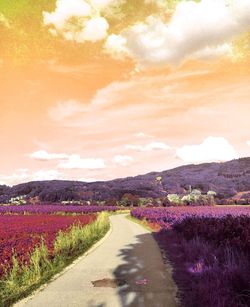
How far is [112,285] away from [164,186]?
119 m

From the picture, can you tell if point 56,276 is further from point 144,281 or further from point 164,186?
point 164,186

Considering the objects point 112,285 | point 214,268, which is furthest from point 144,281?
point 214,268

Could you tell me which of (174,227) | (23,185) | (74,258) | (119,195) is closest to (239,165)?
(119,195)

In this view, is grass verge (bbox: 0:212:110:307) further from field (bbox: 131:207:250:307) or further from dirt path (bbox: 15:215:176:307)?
field (bbox: 131:207:250:307)

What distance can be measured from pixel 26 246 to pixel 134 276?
3.45 m

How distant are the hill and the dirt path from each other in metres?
85.1

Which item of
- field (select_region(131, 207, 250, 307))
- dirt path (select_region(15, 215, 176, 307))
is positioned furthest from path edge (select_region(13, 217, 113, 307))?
field (select_region(131, 207, 250, 307))

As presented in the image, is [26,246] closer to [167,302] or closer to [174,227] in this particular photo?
[167,302]

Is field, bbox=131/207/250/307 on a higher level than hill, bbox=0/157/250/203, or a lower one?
lower

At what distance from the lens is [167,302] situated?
7.70 m

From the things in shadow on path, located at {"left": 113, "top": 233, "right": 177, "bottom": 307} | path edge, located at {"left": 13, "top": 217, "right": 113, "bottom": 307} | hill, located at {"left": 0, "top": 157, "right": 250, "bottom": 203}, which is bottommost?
shadow on path, located at {"left": 113, "top": 233, "right": 177, "bottom": 307}

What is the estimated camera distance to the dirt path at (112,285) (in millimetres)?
7797

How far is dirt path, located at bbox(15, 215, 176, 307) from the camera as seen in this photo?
307 inches

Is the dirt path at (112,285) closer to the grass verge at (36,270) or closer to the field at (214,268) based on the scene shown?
the grass verge at (36,270)
